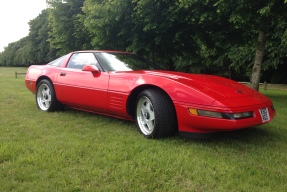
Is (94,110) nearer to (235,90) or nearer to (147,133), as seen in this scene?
(147,133)

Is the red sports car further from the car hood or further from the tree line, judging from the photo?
the tree line

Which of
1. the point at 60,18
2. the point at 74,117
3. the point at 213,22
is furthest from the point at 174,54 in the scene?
the point at 74,117

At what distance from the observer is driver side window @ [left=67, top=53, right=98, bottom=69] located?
185 inches

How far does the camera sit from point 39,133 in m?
3.82

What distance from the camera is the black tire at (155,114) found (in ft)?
11.4

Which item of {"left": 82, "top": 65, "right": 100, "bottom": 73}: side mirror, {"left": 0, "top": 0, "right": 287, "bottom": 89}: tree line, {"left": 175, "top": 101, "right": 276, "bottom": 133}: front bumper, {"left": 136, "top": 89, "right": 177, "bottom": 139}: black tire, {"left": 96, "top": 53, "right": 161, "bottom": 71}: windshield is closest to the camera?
{"left": 175, "top": 101, "right": 276, "bottom": 133}: front bumper

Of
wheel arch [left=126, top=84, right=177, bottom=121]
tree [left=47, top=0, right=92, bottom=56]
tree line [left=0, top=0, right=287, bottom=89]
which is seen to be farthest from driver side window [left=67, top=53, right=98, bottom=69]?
tree [left=47, top=0, right=92, bottom=56]

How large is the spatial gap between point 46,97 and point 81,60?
120cm

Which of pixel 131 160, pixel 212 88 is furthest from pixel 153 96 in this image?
pixel 131 160

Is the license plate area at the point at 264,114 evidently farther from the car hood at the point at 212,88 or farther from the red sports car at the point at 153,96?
the car hood at the point at 212,88

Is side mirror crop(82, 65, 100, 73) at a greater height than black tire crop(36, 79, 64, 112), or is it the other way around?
side mirror crop(82, 65, 100, 73)

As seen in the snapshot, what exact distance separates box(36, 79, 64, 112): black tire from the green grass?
3.36 feet

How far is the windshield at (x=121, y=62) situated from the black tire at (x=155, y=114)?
83 cm

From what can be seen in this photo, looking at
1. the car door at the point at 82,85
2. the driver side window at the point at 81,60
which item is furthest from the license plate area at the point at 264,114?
the driver side window at the point at 81,60
